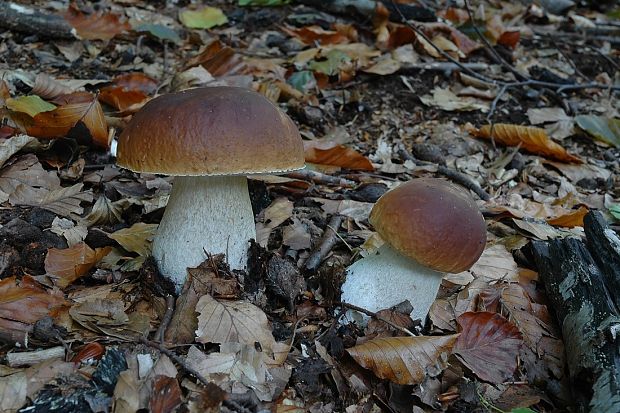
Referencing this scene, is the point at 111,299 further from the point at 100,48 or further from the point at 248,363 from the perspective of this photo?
the point at 100,48

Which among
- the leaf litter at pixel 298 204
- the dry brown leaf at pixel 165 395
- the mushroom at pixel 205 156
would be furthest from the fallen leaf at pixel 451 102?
the dry brown leaf at pixel 165 395

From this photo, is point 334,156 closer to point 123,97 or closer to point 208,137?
point 123,97

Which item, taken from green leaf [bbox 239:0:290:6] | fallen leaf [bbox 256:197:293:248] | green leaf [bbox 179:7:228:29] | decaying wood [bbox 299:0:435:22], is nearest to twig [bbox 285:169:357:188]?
fallen leaf [bbox 256:197:293:248]

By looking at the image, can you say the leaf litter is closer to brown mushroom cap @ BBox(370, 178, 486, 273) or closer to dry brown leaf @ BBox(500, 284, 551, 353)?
dry brown leaf @ BBox(500, 284, 551, 353)

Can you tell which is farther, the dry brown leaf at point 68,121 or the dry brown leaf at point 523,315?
the dry brown leaf at point 68,121

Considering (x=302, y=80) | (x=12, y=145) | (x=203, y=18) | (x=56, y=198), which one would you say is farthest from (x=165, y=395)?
(x=203, y=18)

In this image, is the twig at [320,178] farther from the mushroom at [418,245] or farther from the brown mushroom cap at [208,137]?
the brown mushroom cap at [208,137]
